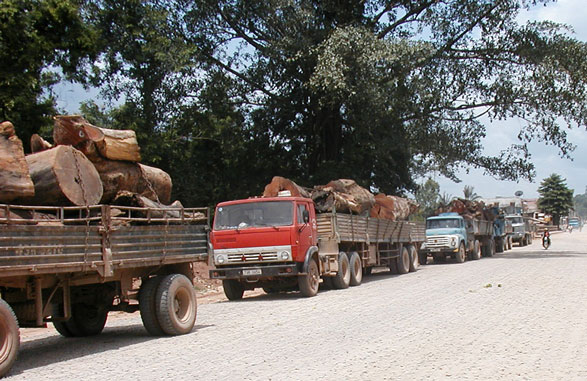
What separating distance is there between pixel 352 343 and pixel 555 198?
102994 millimetres

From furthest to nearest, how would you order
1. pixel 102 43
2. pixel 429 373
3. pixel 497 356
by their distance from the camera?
pixel 102 43 → pixel 497 356 → pixel 429 373

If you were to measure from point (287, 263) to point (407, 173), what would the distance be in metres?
18.6

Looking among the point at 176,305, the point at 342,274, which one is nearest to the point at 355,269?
the point at 342,274

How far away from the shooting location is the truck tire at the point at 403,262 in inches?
915

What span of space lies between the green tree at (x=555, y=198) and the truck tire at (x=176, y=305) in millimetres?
101150

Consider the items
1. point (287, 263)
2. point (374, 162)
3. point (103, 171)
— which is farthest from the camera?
point (374, 162)

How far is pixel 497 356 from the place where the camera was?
7.49m

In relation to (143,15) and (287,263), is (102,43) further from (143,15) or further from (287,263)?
(287,263)

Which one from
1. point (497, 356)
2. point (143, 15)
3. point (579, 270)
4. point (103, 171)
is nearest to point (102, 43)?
point (143, 15)

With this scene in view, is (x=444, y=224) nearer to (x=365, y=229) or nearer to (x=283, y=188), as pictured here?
(x=365, y=229)

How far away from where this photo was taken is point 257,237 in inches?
579

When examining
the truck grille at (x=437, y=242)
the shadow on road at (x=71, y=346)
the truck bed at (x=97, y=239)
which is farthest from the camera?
the truck grille at (x=437, y=242)

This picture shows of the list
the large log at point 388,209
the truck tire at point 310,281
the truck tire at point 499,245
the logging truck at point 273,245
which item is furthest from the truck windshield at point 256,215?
the truck tire at point 499,245

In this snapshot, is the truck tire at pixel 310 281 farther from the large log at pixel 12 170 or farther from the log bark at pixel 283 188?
the large log at pixel 12 170
